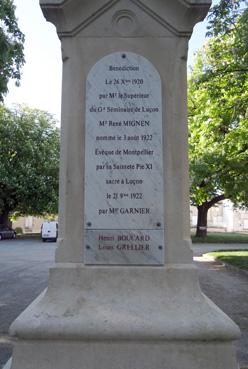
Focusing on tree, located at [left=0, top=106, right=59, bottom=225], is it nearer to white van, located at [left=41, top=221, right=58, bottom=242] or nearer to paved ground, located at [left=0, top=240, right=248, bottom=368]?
white van, located at [left=41, top=221, right=58, bottom=242]

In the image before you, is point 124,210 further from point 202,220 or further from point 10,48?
point 202,220

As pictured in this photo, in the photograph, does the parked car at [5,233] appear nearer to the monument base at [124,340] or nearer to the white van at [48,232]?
the white van at [48,232]

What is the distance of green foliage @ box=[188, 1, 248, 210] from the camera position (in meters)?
14.0

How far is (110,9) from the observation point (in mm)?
3838

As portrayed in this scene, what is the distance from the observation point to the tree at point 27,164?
139 ft

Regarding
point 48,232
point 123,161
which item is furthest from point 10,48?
point 48,232

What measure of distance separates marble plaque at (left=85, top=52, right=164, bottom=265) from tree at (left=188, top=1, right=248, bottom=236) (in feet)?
28.6

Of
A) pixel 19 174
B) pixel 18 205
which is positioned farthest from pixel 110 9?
pixel 18 205

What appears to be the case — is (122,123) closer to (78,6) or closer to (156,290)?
(78,6)

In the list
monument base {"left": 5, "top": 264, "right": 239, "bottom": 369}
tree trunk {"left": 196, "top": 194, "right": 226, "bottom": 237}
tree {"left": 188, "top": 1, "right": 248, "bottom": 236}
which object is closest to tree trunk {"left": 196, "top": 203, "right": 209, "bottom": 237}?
tree trunk {"left": 196, "top": 194, "right": 226, "bottom": 237}

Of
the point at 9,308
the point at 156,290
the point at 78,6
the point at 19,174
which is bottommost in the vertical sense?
the point at 9,308

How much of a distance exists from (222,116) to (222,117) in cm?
8

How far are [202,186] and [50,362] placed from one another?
20.5 meters

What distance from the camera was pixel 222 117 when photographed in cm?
1648
